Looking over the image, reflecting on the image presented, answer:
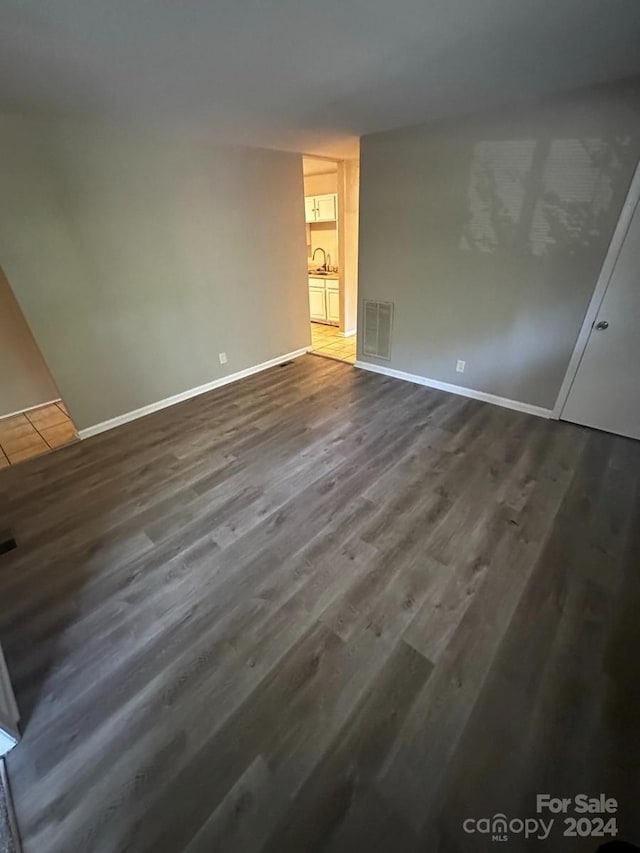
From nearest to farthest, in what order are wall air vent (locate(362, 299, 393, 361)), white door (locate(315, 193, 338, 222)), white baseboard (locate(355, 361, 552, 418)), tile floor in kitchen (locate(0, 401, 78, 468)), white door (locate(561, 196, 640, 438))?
white door (locate(561, 196, 640, 438)) → tile floor in kitchen (locate(0, 401, 78, 468)) → white baseboard (locate(355, 361, 552, 418)) → wall air vent (locate(362, 299, 393, 361)) → white door (locate(315, 193, 338, 222))

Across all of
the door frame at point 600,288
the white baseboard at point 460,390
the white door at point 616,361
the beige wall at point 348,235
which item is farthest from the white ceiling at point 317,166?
the white door at point 616,361

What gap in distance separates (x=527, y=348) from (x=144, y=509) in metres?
3.36

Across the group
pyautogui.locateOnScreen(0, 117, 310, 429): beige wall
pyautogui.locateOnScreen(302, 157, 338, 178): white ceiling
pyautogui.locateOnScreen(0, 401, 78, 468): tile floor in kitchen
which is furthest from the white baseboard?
pyautogui.locateOnScreen(0, 401, 78, 468): tile floor in kitchen

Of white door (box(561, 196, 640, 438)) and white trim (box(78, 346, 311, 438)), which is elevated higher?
white door (box(561, 196, 640, 438))

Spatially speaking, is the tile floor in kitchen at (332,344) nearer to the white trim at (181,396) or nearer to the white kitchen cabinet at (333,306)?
the white kitchen cabinet at (333,306)

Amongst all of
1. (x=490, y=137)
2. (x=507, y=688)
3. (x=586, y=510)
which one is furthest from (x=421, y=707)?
(x=490, y=137)

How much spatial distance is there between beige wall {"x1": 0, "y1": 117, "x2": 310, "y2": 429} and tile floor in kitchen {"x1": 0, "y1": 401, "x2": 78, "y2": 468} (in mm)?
354

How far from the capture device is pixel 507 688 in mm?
1382

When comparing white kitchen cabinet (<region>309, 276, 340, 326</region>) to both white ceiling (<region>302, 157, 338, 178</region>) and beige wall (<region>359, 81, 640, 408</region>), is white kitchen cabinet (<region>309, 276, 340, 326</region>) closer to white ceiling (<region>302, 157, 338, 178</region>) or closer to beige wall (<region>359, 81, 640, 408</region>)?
white ceiling (<region>302, 157, 338, 178</region>)

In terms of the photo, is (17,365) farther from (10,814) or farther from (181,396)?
(10,814)

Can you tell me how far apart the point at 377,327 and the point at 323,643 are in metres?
3.33

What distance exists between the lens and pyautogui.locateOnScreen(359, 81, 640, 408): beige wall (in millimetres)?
2438

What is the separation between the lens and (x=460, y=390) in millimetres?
3691

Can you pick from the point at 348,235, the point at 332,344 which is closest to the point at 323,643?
the point at 332,344
